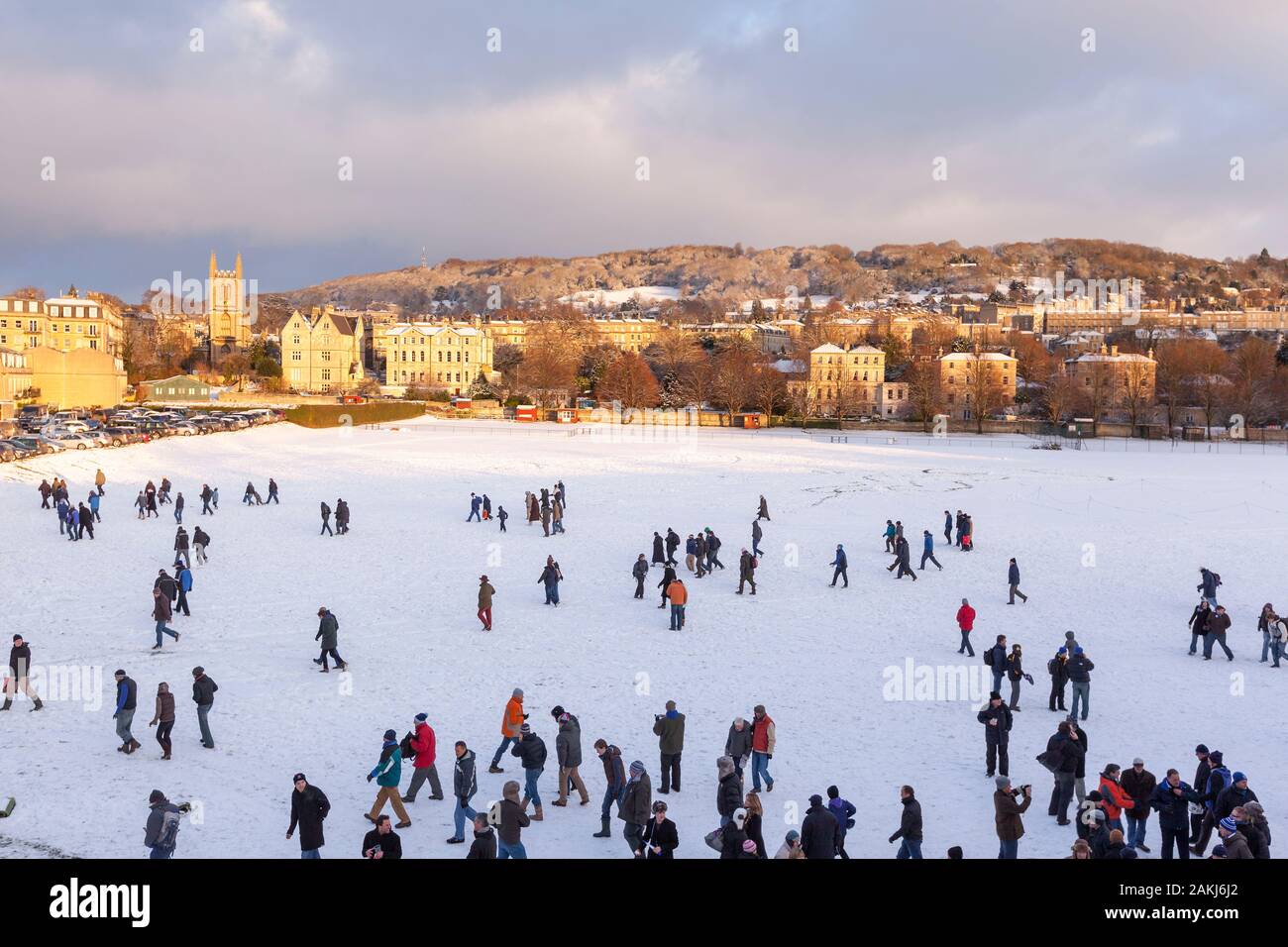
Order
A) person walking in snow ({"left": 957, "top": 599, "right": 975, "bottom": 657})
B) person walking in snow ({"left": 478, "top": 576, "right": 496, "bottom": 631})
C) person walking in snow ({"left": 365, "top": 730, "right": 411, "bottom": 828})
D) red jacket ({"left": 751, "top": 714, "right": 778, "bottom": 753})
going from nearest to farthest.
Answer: person walking in snow ({"left": 365, "top": 730, "right": 411, "bottom": 828}), red jacket ({"left": 751, "top": 714, "right": 778, "bottom": 753}), person walking in snow ({"left": 957, "top": 599, "right": 975, "bottom": 657}), person walking in snow ({"left": 478, "top": 576, "right": 496, "bottom": 631})

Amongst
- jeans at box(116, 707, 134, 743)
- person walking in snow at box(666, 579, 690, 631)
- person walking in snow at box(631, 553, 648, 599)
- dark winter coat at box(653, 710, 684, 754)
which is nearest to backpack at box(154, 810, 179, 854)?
jeans at box(116, 707, 134, 743)

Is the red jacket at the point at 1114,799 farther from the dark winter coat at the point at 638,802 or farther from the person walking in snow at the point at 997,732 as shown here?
the dark winter coat at the point at 638,802

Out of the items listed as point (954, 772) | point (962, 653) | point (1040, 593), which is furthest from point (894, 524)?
point (954, 772)

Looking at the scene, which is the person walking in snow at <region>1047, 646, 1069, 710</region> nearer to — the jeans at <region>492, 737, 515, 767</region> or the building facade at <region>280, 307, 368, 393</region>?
the jeans at <region>492, 737, 515, 767</region>

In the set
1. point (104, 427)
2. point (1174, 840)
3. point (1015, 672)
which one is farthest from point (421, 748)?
point (104, 427)

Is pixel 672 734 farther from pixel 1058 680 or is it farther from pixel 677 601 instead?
pixel 677 601

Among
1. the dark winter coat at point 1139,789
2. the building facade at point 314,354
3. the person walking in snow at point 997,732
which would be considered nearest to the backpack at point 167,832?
the person walking in snow at point 997,732
